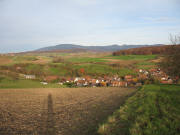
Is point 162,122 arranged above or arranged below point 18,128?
above

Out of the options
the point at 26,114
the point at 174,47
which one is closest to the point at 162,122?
the point at 26,114

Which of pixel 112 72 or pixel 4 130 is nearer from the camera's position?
pixel 4 130

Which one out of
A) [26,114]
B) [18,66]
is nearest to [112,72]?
[18,66]

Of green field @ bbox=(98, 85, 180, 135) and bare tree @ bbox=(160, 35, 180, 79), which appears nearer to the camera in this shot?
green field @ bbox=(98, 85, 180, 135)

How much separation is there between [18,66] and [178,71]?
3622 cm

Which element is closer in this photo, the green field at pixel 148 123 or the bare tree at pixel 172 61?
the green field at pixel 148 123

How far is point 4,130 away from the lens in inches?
231

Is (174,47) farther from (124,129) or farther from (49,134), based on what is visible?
(49,134)

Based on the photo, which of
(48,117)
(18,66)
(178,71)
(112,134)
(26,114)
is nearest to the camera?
(112,134)

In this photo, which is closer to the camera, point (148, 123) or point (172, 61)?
point (148, 123)

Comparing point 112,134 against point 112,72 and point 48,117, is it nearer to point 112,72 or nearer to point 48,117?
point 48,117

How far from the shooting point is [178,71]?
56.5 ft

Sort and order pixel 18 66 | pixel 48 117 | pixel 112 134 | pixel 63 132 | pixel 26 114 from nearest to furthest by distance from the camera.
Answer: pixel 112 134 < pixel 63 132 < pixel 48 117 < pixel 26 114 < pixel 18 66

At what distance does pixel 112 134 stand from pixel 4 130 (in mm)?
4753
